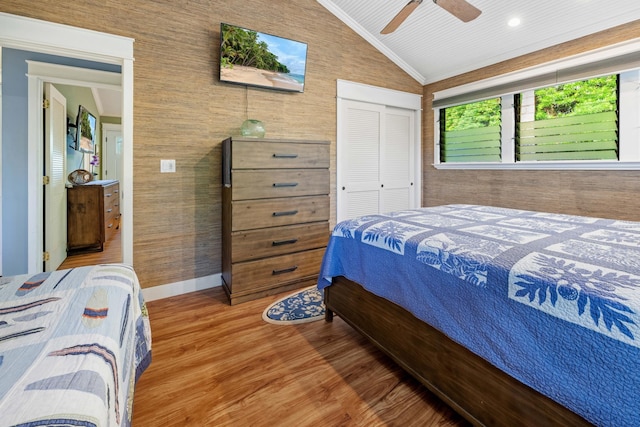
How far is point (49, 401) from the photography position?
23.8 inches

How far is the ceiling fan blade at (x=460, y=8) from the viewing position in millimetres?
2135

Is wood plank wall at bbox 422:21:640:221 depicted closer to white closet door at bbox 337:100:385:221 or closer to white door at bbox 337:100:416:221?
white door at bbox 337:100:416:221

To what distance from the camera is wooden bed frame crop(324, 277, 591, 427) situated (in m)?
1.03

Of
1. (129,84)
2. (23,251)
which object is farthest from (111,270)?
(23,251)

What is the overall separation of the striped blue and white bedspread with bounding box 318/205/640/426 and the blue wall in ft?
10.3

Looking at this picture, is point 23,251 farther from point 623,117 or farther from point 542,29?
point 623,117

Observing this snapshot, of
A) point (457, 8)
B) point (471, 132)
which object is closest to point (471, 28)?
point (471, 132)

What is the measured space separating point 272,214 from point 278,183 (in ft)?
0.92

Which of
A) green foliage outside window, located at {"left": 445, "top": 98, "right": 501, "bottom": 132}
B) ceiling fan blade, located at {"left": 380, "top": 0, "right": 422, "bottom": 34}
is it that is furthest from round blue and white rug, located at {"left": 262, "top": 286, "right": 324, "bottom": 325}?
green foliage outside window, located at {"left": 445, "top": 98, "right": 501, "bottom": 132}

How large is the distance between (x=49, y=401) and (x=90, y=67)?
3.41 meters

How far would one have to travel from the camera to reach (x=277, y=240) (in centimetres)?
281

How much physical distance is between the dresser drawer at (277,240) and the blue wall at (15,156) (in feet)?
6.69

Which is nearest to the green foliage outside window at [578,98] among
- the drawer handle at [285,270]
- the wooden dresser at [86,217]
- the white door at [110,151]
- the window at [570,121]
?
the window at [570,121]

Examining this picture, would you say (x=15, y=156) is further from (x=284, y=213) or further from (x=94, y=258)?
(x=284, y=213)
